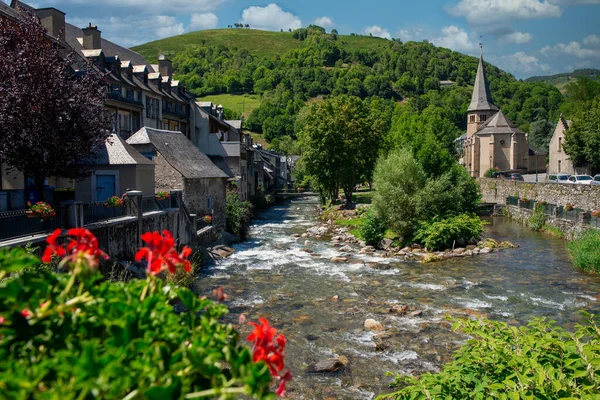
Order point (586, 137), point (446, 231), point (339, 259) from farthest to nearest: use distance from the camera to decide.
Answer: point (586, 137), point (446, 231), point (339, 259)

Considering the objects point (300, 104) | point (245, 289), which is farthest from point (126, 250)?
point (300, 104)

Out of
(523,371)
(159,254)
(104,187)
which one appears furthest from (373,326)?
(104,187)

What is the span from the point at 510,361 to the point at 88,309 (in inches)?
229

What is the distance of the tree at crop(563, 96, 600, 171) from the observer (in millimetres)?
50125

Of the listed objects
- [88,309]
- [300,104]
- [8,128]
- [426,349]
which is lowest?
[426,349]

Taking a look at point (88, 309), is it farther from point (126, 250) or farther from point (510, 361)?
point (126, 250)

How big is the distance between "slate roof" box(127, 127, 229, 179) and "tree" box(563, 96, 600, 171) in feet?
129

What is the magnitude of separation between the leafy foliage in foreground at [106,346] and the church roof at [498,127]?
90371mm

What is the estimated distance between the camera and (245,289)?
67.3 ft

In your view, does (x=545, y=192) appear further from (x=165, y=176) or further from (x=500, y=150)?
(x=500, y=150)

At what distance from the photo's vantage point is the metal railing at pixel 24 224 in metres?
13.2

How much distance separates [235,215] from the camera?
119 ft

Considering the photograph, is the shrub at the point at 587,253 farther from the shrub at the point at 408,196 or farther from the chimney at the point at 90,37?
the chimney at the point at 90,37

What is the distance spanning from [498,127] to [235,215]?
216 feet
